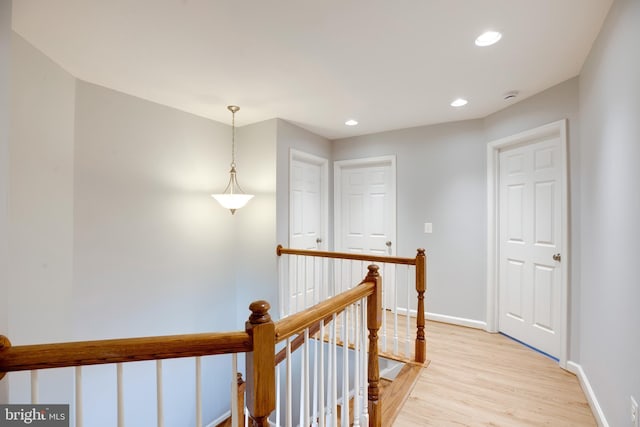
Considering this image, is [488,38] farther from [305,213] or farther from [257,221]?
[257,221]

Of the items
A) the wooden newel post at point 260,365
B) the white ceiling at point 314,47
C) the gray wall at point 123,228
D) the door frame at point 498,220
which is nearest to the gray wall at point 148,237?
the gray wall at point 123,228

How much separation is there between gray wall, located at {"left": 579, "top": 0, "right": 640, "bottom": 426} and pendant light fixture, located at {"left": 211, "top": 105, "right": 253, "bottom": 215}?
2.79 meters

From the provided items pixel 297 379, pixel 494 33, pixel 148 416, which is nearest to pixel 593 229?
pixel 494 33

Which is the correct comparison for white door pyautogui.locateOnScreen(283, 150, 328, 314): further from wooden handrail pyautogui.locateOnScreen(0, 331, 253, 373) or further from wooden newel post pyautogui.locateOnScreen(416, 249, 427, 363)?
wooden handrail pyautogui.locateOnScreen(0, 331, 253, 373)

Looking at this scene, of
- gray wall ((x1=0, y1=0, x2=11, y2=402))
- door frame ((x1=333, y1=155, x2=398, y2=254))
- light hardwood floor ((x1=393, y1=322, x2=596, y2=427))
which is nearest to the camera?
gray wall ((x1=0, y1=0, x2=11, y2=402))

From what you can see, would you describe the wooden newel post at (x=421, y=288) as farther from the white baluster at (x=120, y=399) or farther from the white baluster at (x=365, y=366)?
the white baluster at (x=120, y=399)

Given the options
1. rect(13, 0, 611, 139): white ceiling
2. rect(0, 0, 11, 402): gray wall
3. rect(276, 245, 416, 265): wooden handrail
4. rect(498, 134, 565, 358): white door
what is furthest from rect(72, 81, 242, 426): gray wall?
rect(498, 134, 565, 358): white door

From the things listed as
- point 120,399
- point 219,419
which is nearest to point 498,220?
point 120,399

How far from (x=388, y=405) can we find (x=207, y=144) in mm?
3039

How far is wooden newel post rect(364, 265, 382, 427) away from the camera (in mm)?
1535

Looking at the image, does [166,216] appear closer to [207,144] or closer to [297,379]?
[207,144]

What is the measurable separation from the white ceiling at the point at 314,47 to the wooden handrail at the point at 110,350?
160cm

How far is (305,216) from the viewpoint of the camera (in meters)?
3.70

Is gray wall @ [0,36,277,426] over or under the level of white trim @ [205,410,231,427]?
over
